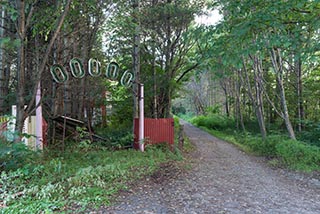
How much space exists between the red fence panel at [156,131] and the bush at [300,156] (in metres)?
3.53

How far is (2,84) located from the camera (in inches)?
331

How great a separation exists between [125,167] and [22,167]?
6.80 feet

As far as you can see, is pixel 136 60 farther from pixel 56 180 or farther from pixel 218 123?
pixel 218 123

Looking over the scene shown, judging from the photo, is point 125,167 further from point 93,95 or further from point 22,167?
point 93,95

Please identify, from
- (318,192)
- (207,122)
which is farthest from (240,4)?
(207,122)

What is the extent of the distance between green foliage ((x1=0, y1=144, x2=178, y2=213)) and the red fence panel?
2477mm

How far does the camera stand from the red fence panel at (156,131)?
8.63 m

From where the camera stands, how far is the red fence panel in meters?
8.63

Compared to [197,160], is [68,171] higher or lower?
higher

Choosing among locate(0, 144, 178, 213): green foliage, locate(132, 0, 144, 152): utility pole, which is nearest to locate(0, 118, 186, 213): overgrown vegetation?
locate(0, 144, 178, 213): green foliage

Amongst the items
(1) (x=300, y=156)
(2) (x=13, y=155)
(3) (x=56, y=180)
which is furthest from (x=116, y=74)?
(1) (x=300, y=156)

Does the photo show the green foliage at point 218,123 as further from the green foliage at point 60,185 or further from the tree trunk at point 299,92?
the green foliage at point 60,185

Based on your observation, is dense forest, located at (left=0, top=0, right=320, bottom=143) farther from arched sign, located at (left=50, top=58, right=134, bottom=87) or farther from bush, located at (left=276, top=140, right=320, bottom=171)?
bush, located at (left=276, top=140, right=320, bottom=171)

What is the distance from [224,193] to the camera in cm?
464
